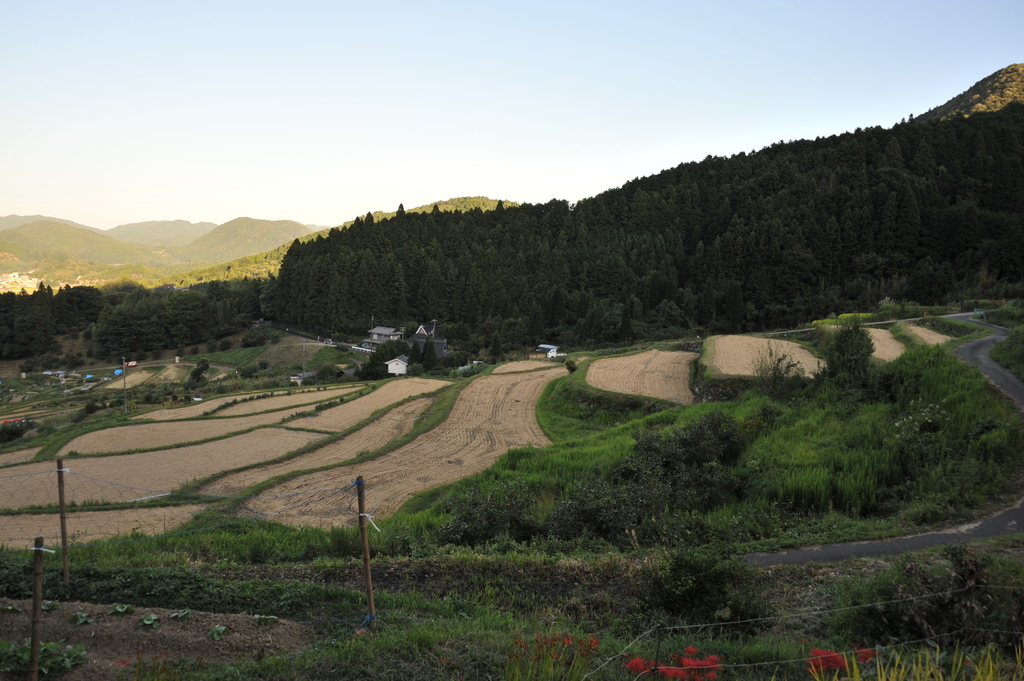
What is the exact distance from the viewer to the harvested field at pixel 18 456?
16.4m

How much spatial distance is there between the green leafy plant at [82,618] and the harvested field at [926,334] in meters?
28.2

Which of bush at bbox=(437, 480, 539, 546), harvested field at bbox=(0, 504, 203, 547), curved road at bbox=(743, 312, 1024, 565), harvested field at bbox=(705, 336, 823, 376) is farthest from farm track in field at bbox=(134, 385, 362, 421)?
curved road at bbox=(743, 312, 1024, 565)

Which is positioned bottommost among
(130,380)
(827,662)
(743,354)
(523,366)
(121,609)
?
(130,380)

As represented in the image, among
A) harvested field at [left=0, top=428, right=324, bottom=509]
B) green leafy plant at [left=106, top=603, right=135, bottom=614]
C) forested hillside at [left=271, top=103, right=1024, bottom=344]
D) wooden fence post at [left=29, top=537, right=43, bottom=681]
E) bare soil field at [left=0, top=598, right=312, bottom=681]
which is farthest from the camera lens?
forested hillside at [left=271, top=103, right=1024, bottom=344]

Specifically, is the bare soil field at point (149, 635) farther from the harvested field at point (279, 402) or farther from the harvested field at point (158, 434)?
the harvested field at point (279, 402)

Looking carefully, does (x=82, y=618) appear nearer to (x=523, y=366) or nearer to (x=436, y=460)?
(x=436, y=460)

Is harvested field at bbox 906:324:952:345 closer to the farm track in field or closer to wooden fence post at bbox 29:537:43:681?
the farm track in field

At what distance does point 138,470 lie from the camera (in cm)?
1427

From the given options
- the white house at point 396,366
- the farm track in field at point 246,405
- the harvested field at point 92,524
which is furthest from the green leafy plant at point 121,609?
the white house at point 396,366

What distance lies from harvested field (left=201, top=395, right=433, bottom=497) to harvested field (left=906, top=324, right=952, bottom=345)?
2215 cm

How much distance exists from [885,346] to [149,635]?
27.0m

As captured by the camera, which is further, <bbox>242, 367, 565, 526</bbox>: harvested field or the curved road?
<bbox>242, 367, 565, 526</bbox>: harvested field

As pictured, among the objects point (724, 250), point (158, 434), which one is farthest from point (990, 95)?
point (158, 434)

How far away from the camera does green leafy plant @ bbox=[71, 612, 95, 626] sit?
4.57m
